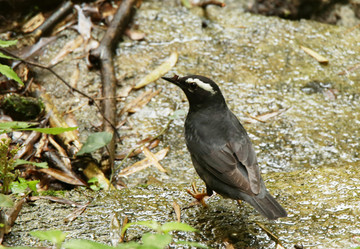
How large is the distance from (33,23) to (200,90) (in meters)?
3.51

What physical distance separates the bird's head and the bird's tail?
4.34 feet

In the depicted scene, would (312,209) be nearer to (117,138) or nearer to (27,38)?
(117,138)

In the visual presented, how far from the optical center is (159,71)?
21.1ft

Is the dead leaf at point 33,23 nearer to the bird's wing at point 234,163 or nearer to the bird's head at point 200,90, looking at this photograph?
the bird's head at point 200,90

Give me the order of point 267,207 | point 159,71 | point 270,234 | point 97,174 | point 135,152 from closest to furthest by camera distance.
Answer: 1. point 267,207
2. point 270,234
3. point 97,174
4. point 135,152
5. point 159,71

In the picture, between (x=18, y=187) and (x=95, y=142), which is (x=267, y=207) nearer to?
(x=95, y=142)

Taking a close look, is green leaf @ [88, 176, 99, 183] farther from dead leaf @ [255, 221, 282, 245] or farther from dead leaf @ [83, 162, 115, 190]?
dead leaf @ [255, 221, 282, 245]

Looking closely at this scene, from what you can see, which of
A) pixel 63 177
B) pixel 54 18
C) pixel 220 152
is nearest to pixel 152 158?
pixel 63 177

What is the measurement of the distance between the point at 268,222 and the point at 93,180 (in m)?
1.95

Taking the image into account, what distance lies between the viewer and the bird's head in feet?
Result: 15.2

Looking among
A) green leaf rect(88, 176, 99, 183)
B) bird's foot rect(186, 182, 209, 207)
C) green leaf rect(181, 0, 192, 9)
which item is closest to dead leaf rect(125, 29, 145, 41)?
green leaf rect(181, 0, 192, 9)

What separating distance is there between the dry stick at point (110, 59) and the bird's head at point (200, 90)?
1.18 metres

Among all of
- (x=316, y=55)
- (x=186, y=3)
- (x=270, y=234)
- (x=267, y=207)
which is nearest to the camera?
(x=267, y=207)

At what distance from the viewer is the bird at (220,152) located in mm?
3777
